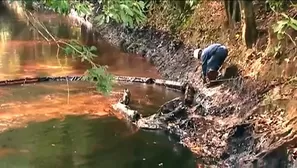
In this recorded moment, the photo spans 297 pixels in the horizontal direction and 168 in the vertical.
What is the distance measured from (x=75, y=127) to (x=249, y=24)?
12.5 feet

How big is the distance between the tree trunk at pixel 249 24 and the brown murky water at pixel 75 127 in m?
2.46

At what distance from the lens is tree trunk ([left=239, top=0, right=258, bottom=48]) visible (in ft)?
32.3

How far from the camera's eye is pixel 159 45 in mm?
17141

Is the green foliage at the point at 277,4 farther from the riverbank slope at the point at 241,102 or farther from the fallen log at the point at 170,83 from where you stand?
the fallen log at the point at 170,83

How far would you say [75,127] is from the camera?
1049 cm

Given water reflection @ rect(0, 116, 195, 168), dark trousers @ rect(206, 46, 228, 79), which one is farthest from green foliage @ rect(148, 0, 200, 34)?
water reflection @ rect(0, 116, 195, 168)

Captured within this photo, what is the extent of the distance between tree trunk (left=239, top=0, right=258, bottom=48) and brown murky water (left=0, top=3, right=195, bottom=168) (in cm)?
246

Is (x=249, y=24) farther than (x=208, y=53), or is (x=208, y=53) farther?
(x=208, y=53)

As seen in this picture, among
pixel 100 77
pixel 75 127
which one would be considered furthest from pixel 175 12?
pixel 100 77

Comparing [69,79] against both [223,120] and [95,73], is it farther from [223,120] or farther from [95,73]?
[95,73]

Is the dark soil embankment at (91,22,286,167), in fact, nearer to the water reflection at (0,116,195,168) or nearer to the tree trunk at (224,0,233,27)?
the water reflection at (0,116,195,168)

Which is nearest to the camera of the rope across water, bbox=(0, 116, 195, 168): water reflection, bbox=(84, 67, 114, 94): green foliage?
bbox=(84, 67, 114, 94): green foliage

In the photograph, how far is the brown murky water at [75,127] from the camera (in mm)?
8844

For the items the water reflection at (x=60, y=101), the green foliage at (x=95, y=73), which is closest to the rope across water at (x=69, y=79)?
the water reflection at (x=60, y=101)
